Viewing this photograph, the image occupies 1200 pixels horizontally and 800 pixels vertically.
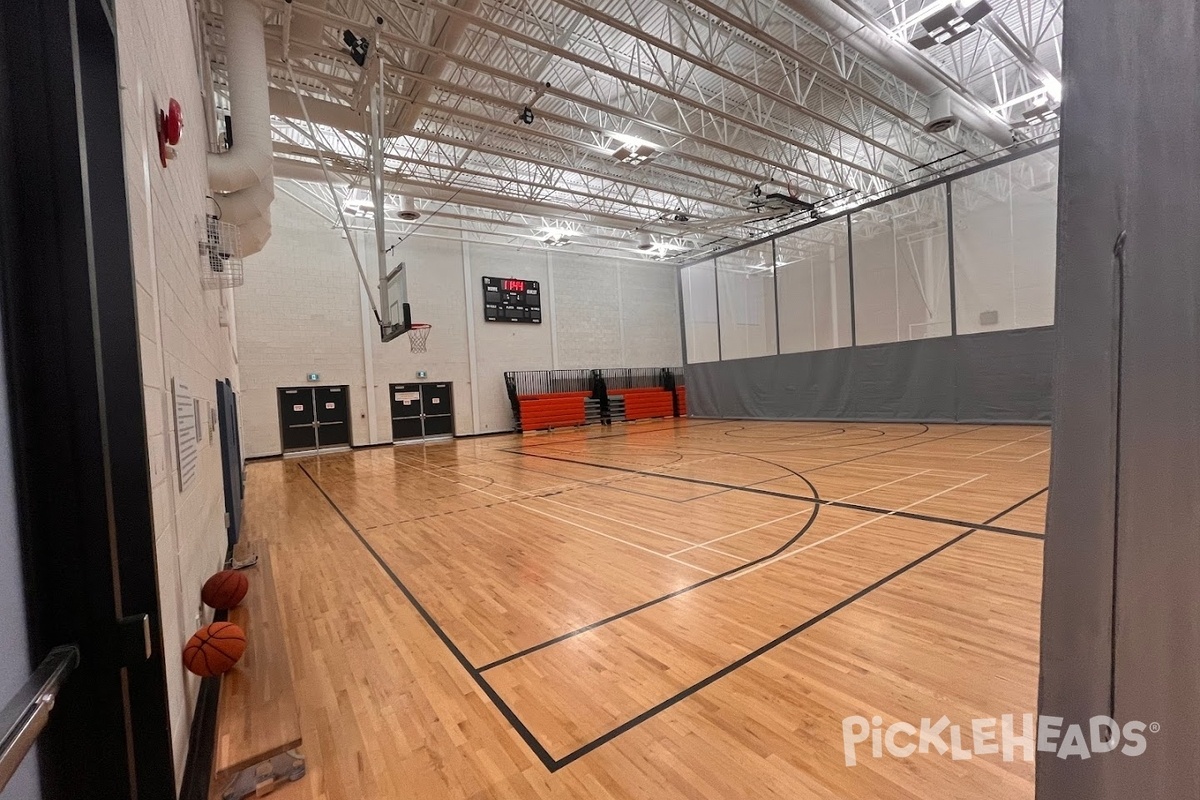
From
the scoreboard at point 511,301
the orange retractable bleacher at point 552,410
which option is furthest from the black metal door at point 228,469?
the scoreboard at point 511,301

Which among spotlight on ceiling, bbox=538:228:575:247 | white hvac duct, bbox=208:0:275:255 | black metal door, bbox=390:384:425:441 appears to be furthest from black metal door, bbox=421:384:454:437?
white hvac duct, bbox=208:0:275:255

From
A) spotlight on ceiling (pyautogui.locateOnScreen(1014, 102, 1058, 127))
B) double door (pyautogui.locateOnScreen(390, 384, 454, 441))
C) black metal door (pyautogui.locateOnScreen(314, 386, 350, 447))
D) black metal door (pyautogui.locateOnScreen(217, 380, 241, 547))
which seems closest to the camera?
black metal door (pyautogui.locateOnScreen(217, 380, 241, 547))

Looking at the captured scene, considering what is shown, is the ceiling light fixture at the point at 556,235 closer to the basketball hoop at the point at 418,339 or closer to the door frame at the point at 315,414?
the basketball hoop at the point at 418,339

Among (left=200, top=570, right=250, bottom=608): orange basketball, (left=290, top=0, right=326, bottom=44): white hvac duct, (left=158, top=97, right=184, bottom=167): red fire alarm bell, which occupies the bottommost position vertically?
(left=200, top=570, right=250, bottom=608): orange basketball

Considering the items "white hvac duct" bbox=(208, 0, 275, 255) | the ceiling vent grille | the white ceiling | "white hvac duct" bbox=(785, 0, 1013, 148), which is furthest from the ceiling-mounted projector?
"white hvac duct" bbox=(785, 0, 1013, 148)

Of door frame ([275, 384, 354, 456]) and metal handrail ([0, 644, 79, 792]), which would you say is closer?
metal handrail ([0, 644, 79, 792])

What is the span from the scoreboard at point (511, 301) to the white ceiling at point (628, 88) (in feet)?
5.46

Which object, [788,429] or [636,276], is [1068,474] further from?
[636,276]

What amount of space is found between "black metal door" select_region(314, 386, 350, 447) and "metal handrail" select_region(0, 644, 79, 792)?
539 inches

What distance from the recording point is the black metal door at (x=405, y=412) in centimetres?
1405

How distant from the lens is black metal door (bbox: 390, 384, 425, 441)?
46.1ft

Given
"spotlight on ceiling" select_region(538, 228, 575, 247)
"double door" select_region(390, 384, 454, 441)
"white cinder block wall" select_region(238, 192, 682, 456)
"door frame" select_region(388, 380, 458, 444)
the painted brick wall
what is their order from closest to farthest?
the painted brick wall
"white cinder block wall" select_region(238, 192, 682, 456)
"door frame" select_region(388, 380, 458, 444)
"double door" select_region(390, 384, 454, 441)
"spotlight on ceiling" select_region(538, 228, 575, 247)

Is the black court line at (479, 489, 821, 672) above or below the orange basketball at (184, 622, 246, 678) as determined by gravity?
below

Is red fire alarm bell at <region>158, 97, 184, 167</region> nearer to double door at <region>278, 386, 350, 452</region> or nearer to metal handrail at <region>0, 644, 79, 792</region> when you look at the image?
metal handrail at <region>0, 644, 79, 792</region>
